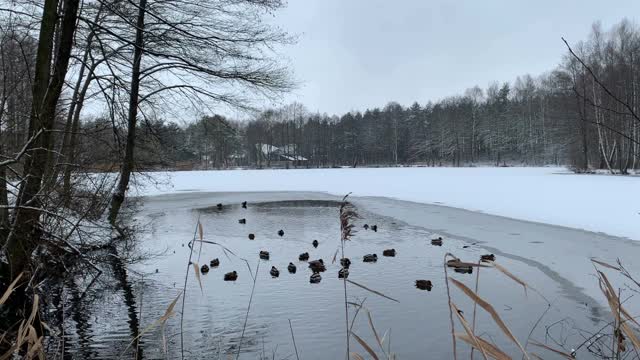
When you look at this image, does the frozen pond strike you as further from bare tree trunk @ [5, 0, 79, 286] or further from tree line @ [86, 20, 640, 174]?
tree line @ [86, 20, 640, 174]

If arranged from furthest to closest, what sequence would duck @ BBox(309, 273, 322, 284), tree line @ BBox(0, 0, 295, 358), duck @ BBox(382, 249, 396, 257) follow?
1. duck @ BBox(382, 249, 396, 257)
2. duck @ BBox(309, 273, 322, 284)
3. tree line @ BBox(0, 0, 295, 358)

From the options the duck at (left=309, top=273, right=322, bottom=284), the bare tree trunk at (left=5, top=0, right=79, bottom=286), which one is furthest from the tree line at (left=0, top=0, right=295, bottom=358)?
the duck at (left=309, top=273, right=322, bottom=284)

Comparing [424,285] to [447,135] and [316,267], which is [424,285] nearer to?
[316,267]

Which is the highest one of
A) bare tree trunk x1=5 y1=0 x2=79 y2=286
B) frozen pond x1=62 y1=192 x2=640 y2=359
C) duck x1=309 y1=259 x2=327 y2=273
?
bare tree trunk x1=5 y1=0 x2=79 y2=286

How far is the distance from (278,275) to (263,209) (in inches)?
439

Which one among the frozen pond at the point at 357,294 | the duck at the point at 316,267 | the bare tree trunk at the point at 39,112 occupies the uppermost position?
the bare tree trunk at the point at 39,112

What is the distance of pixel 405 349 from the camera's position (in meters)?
4.83

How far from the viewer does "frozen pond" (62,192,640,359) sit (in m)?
5.09

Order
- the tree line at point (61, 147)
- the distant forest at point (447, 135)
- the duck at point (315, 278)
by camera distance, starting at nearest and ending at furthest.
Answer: the tree line at point (61, 147) < the duck at point (315, 278) < the distant forest at point (447, 135)

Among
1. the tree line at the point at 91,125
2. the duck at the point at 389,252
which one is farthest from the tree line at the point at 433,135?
the duck at the point at 389,252

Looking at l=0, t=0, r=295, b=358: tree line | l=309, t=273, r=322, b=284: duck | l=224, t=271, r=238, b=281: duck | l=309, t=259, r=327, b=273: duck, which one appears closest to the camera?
l=0, t=0, r=295, b=358: tree line

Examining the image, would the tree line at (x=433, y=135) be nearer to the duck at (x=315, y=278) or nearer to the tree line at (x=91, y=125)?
the tree line at (x=91, y=125)

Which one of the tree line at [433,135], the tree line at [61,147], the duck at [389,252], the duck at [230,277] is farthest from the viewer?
the tree line at [433,135]

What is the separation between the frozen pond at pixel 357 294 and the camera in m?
5.09
